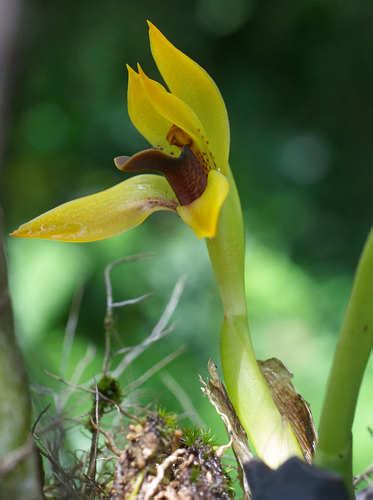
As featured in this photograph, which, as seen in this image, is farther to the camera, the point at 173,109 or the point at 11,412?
the point at 173,109

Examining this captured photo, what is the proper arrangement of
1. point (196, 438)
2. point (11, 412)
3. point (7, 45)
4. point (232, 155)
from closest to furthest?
point (11, 412)
point (196, 438)
point (7, 45)
point (232, 155)

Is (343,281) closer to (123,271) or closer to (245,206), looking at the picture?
(245,206)

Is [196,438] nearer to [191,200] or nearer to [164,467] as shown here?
[164,467]

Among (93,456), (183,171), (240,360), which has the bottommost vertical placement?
(93,456)

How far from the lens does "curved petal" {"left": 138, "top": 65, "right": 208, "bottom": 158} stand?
519 millimetres

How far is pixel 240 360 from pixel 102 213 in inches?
5.4

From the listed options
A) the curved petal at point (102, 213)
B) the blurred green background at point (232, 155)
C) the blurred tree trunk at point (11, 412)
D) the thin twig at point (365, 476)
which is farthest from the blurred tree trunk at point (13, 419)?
the blurred green background at point (232, 155)

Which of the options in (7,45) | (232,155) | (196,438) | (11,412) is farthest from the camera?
(232,155)

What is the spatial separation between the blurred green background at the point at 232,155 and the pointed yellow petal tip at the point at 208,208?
1417 mm

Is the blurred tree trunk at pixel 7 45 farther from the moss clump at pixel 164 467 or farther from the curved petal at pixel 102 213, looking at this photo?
Result: the moss clump at pixel 164 467

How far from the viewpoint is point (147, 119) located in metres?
0.57

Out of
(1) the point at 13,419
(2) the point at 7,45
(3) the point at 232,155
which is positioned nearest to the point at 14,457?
(1) the point at 13,419

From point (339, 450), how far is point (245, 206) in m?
2.07

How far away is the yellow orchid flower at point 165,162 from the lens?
1.71 feet
